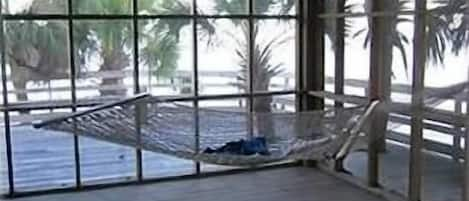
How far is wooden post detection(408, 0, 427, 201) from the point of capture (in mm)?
4215

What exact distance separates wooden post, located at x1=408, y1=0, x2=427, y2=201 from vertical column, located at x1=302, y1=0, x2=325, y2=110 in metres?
1.20

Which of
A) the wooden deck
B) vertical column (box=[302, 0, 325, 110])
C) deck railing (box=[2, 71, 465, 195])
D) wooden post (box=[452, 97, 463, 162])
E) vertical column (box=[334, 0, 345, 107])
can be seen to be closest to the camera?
wooden post (box=[452, 97, 463, 162])

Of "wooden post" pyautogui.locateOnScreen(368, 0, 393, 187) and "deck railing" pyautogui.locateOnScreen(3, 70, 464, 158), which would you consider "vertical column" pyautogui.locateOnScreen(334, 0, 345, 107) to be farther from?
"wooden post" pyautogui.locateOnScreen(368, 0, 393, 187)

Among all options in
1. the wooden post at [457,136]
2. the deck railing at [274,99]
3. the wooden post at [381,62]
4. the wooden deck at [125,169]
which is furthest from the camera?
the wooden post at [381,62]

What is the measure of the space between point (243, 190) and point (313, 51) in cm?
133

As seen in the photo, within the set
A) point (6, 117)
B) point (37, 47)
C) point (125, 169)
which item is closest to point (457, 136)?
point (125, 169)

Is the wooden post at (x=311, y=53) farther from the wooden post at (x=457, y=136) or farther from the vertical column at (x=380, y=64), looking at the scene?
the wooden post at (x=457, y=136)

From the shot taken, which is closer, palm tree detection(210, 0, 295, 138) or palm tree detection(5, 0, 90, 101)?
palm tree detection(5, 0, 90, 101)

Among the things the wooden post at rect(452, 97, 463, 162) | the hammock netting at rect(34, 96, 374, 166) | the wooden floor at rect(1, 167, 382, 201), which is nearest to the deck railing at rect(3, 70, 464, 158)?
the wooden post at rect(452, 97, 463, 162)

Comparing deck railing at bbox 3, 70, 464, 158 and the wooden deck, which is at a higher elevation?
deck railing at bbox 3, 70, 464, 158

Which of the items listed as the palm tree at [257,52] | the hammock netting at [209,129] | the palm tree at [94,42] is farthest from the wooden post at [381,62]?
the palm tree at [94,42]

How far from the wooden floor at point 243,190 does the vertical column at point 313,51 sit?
27.1 inches

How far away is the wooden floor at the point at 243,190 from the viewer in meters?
4.73

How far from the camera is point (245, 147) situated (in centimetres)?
436
